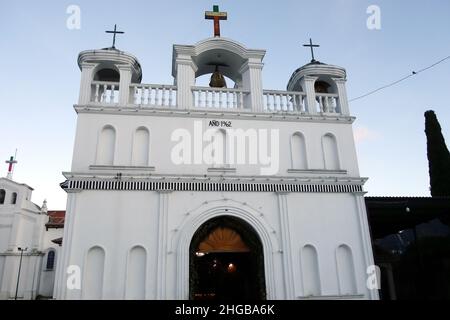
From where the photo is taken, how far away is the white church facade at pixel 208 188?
1139 centimetres

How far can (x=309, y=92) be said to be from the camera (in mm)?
14781

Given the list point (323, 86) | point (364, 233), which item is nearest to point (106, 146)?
point (323, 86)

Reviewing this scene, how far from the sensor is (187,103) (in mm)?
13688

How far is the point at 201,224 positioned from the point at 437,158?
17.6 metres

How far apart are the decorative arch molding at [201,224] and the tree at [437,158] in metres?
14.8

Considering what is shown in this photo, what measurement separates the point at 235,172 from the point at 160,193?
292 cm

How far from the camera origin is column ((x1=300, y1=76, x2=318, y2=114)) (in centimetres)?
1452

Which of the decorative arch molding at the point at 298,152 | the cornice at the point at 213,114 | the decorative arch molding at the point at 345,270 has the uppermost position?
the cornice at the point at 213,114

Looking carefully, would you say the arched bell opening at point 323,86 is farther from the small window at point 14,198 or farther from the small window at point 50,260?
the small window at point 14,198

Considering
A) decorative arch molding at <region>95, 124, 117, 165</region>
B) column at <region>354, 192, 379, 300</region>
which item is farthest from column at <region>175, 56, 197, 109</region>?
column at <region>354, 192, 379, 300</region>

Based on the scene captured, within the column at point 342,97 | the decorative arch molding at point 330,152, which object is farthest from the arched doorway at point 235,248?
the column at point 342,97

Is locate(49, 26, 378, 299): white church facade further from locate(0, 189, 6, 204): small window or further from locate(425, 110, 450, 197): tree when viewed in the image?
locate(0, 189, 6, 204): small window

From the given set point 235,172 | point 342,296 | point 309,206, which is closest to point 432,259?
point 342,296
